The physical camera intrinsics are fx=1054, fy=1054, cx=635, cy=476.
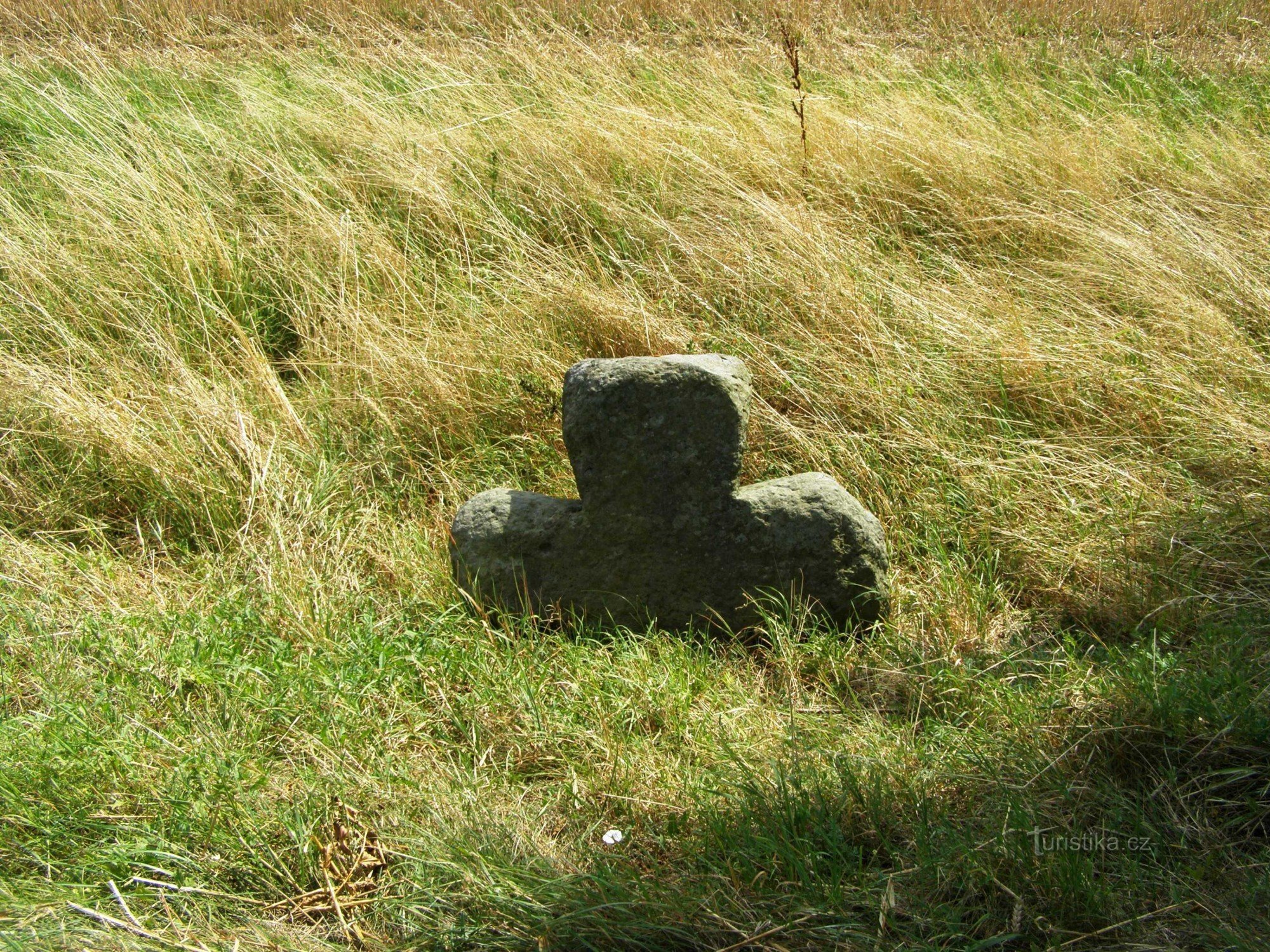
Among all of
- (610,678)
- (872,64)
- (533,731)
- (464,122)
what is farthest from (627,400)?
(872,64)

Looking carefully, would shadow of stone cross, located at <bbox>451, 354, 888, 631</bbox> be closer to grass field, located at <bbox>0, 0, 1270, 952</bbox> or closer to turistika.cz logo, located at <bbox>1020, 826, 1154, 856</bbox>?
grass field, located at <bbox>0, 0, 1270, 952</bbox>

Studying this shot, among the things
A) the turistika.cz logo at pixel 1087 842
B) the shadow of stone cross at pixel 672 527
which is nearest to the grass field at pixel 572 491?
the turistika.cz logo at pixel 1087 842

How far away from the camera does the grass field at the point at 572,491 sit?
7.68ft

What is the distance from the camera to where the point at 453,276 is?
490 centimetres

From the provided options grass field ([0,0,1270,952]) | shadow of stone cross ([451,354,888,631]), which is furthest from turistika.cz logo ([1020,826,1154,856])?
shadow of stone cross ([451,354,888,631])

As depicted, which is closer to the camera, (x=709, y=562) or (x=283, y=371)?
(x=709, y=562)

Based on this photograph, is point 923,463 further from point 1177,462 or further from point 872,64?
point 872,64

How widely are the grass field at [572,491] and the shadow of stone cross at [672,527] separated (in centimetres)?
15

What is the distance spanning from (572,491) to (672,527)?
2.35 feet

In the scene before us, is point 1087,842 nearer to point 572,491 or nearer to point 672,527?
point 672,527

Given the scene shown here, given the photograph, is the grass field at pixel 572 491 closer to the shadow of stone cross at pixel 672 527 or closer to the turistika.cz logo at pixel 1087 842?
the turistika.cz logo at pixel 1087 842

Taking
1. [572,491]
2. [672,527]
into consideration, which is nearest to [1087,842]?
[672,527]

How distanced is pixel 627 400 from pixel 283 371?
2.14m

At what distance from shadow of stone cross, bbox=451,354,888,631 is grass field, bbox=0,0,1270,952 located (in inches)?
6.0
